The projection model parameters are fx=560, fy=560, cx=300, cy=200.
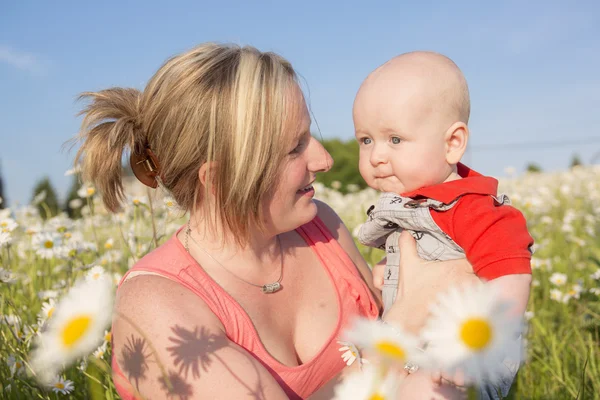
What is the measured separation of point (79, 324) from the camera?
2.37 feet

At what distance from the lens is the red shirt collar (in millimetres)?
1562

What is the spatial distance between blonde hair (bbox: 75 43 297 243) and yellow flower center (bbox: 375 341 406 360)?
1100mm

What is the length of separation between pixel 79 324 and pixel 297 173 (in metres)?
1.16

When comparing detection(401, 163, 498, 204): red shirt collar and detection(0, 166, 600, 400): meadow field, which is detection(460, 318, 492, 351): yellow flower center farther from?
detection(401, 163, 498, 204): red shirt collar

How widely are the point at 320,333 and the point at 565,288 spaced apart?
2.25 m

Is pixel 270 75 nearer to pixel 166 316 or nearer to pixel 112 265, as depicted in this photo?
pixel 166 316

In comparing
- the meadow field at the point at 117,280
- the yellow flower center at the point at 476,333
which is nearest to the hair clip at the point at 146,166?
the meadow field at the point at 117,280

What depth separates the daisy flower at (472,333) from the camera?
0.59 meters

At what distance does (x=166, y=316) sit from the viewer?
1525 mm

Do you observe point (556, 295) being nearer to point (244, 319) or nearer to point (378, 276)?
point (378, 276)

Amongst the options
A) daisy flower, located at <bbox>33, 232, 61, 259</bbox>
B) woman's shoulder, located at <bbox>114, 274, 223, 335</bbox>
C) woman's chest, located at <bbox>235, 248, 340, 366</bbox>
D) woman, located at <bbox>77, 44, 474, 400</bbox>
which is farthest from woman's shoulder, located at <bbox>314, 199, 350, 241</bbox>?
daisy flower, located at <bbox>33, 232, 61, 259</bbox>

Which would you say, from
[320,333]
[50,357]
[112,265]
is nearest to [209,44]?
[320,333]

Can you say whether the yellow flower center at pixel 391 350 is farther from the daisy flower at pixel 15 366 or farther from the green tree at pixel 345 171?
the green tree at pixel 345 171

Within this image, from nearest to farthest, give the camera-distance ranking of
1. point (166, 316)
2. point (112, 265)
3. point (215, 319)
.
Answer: point (166, 316) → point (215, 319) → point (112, 265)
